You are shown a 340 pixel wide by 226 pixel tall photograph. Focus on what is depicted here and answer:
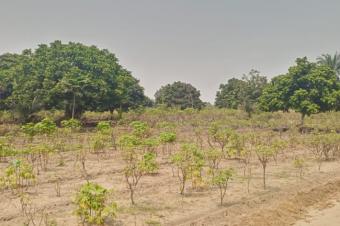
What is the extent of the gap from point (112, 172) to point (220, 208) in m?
5.26

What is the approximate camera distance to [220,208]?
10.3 meters

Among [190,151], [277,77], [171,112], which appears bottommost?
[190,151]

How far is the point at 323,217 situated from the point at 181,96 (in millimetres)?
46536

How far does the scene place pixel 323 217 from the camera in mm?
10453

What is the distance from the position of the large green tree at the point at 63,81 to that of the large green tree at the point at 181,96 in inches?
851

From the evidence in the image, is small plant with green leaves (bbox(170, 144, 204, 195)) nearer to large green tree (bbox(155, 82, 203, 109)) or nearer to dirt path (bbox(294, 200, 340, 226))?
dirt path (bbox(294, 200, 340, 226))

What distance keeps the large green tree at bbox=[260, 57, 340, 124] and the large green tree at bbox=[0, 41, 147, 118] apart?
12.0m

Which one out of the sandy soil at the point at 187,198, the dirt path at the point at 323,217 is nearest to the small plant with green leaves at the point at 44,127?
the sandy soil at the point at 187,198

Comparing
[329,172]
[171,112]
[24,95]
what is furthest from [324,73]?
[24,95]

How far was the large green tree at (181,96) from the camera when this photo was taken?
55594 millimetres

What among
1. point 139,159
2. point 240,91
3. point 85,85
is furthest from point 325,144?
point 240,91

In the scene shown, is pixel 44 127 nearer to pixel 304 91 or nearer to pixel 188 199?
pixel 188 199

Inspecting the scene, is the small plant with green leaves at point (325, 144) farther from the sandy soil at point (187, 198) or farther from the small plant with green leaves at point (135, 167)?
the small plant with green leaves at point (135, 167)

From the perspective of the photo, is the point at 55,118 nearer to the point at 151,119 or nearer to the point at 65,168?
the point at 151,119
